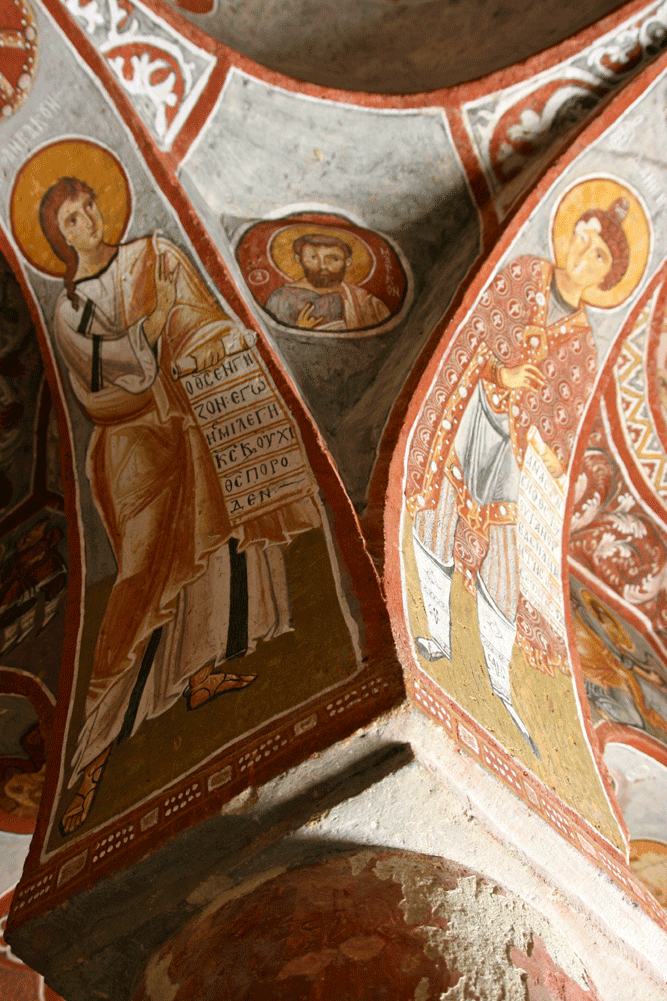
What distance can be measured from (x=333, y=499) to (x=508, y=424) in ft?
3.72

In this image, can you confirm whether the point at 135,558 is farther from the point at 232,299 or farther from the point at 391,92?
the point at 391,92

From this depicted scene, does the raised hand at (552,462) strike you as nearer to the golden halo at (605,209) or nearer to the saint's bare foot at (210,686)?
the golden halo at (605,209)

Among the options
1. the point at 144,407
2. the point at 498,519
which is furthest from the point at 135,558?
the point at 498,519

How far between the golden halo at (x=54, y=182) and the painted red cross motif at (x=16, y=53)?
23 cm

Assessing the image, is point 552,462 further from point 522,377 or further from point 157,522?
point 157,522

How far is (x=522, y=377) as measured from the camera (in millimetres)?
4062

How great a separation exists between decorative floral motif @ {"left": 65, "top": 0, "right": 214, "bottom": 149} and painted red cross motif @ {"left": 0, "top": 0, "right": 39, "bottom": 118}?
206 millimetres

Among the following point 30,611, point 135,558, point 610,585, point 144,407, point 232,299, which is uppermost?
point 232,299

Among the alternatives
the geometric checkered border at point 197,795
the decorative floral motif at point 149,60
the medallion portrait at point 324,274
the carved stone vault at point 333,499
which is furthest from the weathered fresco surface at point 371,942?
the decorative floral motif at point 149,60

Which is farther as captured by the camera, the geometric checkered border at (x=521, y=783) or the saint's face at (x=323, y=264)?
the saint's face at (x=323, y=264)

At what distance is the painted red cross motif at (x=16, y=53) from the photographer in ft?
12.5

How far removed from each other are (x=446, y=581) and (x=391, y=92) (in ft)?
8.75

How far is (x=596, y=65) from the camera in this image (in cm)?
427

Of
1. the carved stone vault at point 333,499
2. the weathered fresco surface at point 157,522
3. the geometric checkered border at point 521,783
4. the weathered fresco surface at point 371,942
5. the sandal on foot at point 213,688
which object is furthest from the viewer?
the sandal on foot at point 213,688
